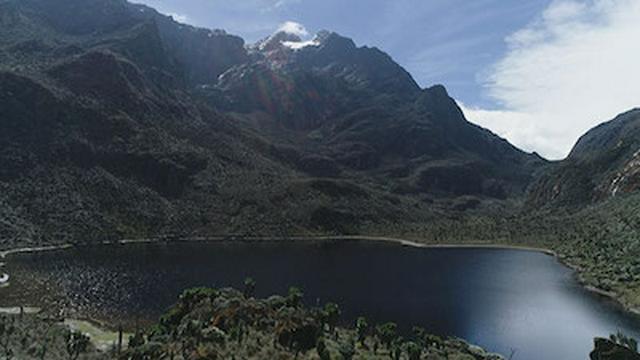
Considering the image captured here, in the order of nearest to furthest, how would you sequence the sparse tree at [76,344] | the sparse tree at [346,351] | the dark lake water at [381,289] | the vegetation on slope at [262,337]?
1. the vegetation on slope at [262,337]
2. the sparse tree at [346,351]
3. the sparse tree at [76,344]
4. the dark lake water at [381,289]

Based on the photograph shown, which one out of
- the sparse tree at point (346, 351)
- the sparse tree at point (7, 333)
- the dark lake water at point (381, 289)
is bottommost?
the sparse tree at point (346, 351)

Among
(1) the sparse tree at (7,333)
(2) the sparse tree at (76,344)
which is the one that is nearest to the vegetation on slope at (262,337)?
(2) the sparse tree at (76,344)

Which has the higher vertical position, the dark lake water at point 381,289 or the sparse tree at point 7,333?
the dark lake water at point 381,289

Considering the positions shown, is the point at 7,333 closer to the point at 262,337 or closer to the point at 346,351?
the point at 262,337

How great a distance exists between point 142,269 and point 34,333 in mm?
79266

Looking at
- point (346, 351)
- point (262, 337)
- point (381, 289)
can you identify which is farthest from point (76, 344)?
point (381, 289)

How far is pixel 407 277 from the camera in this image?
165500mm

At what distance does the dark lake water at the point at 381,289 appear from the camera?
109m

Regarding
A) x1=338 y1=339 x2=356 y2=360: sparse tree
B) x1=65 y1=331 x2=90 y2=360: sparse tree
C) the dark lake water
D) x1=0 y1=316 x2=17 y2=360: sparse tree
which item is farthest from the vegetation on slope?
the dark lake water

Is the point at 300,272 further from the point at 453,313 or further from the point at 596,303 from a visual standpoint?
the point at 596,303

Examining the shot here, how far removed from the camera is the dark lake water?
4279 inches

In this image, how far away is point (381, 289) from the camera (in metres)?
146

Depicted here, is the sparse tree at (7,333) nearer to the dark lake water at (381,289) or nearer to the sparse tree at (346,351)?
the dark lake water at (381,289)

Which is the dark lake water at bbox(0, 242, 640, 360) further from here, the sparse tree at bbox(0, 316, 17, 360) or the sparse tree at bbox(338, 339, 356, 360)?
the sparse tree at bbox(338, 339, 356, 360)
